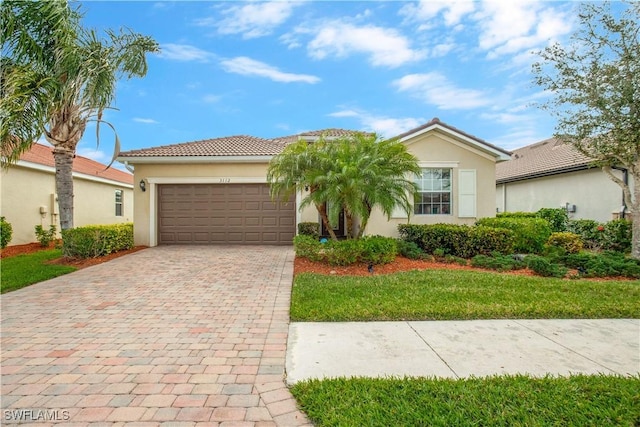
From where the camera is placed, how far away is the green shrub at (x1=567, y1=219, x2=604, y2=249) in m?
12.2

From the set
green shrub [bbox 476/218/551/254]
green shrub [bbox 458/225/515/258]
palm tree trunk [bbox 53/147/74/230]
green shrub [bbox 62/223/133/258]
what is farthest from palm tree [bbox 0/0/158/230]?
green shrub [bbox 476/218/551/254]

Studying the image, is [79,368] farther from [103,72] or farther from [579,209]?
[579,209]

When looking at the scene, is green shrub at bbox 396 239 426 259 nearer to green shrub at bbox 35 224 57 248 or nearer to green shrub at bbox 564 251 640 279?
green shrub at bbox 564 251 640 279

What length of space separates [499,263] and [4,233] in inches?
634

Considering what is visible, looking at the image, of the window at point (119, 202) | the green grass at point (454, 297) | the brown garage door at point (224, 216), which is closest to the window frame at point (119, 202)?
the window at point (119, 202)

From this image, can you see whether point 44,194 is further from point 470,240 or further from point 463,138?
point 463,138

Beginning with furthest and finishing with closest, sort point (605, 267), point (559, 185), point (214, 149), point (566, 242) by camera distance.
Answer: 1. point (559, 185)
2. point (214, 149)
3. point (566, 242)
4. point (605, 267)

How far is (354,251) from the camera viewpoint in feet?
26.7

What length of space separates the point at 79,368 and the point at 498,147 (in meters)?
12.5

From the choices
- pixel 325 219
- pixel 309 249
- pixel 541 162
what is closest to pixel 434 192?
pixel 325 219

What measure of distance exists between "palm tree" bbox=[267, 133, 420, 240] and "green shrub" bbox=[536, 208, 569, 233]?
10.2 metres

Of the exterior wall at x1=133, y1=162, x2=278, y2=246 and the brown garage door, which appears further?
the brown garage door

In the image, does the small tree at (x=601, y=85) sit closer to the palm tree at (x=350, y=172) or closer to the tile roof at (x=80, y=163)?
the palm tree at (x=350, y=172)

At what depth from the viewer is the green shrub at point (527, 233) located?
9758 millimetres
